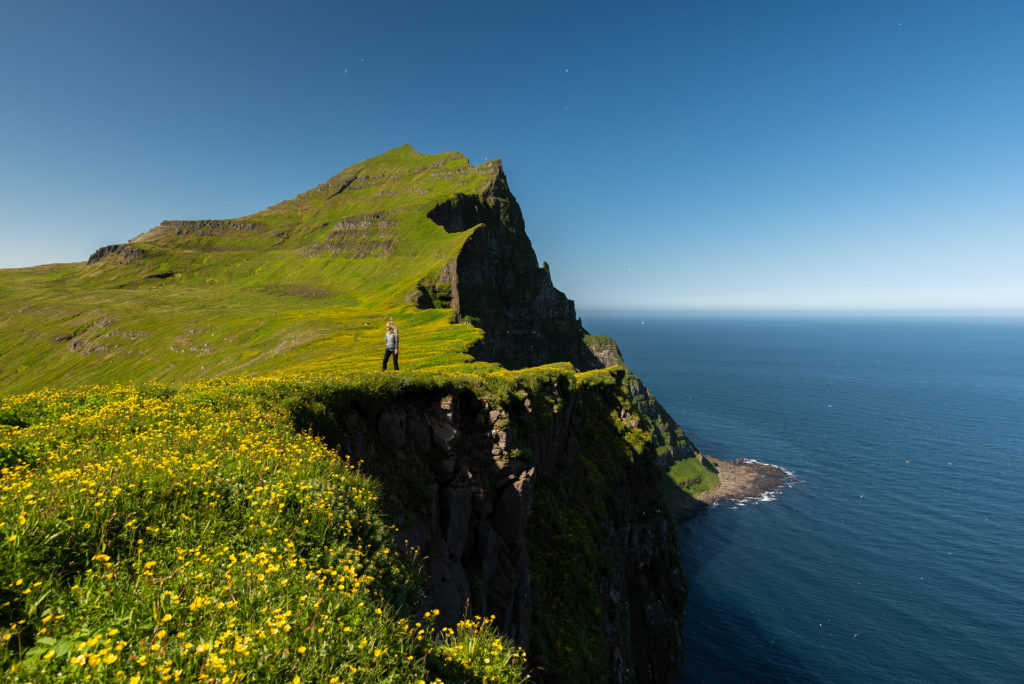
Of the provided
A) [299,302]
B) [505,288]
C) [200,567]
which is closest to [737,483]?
[505,288]

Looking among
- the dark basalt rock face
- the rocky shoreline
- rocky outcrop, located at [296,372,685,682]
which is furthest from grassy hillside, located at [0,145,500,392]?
the rocky shoreline

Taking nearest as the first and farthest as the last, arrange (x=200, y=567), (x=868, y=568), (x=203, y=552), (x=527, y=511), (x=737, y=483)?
(x=200, y=567)
(x=203, y=552)
(x=527, y=511)
(x=868, y=568)
(x=737, y=483)

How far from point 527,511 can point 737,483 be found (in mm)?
115297

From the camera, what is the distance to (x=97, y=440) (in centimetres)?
1154

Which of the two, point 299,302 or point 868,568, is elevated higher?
point 299,302

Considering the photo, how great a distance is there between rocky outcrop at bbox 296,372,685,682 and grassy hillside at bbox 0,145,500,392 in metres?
15.2

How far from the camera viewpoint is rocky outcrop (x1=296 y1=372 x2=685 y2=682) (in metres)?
18.8

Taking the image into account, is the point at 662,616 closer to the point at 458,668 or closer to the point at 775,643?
the point at 775,643

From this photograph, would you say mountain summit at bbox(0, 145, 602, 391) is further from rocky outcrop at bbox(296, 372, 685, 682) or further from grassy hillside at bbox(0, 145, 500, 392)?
rocky outcrop at bbox(296, 372, 685, 682)

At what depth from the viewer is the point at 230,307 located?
106 meters

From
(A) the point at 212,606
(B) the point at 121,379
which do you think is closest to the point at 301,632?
(A) the point at 212,606

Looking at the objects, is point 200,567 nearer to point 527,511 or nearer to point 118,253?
point 527,511

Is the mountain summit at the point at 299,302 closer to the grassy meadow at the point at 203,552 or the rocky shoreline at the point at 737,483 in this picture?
the grassy meadow at the point at 203,552

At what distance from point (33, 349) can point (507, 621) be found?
396ft
